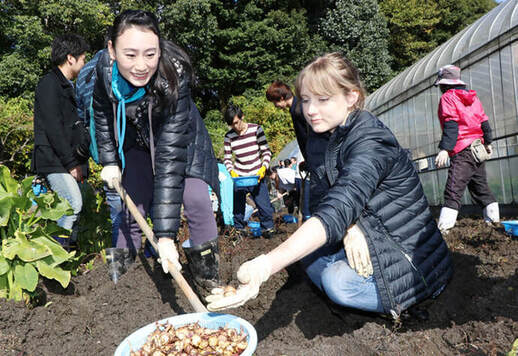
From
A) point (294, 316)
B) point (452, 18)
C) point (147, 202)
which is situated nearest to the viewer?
point (294, 316)

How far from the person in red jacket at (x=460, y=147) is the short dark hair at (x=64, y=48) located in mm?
3432

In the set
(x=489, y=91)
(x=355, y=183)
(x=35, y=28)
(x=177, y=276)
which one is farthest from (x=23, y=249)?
(x=35, y=28)

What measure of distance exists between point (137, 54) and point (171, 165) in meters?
0.61

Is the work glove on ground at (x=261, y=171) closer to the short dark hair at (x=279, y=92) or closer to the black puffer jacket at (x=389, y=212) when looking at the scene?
the short dark hair at (x=279, y=92)

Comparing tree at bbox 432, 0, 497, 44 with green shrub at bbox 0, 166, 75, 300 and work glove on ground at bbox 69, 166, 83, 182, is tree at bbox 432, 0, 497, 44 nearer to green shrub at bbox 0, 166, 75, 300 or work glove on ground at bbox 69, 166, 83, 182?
work glove on ground at bbox 69, 166, 83, 182

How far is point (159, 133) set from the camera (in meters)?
2.23

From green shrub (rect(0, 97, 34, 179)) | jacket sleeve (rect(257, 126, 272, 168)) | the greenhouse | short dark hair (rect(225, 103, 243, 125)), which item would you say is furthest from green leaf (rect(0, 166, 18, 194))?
the greenhouse

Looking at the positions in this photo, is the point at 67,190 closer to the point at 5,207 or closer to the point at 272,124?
the point at 5,207

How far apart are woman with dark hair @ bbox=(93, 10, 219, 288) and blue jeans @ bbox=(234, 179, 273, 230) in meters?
2.44

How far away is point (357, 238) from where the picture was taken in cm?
175

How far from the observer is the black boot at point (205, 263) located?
7.89 ft

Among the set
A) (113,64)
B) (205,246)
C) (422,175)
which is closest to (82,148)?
(113,64)

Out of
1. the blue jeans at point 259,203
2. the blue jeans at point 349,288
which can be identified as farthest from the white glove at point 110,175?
the blue jeans at point 259,203

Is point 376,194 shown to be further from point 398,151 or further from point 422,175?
point 422,175
